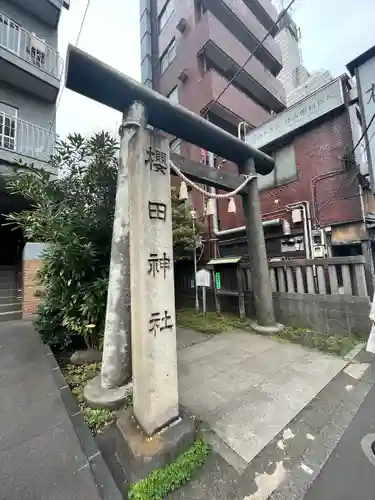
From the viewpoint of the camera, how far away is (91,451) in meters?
2.20

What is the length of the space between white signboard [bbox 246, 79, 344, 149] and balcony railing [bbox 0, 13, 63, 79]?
906 centimetres

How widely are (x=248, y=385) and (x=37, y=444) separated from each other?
8.55 feet

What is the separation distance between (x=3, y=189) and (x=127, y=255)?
894 centimetres

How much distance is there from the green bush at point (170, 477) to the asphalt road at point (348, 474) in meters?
0.89

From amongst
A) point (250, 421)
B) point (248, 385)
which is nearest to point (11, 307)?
point (248, 385)

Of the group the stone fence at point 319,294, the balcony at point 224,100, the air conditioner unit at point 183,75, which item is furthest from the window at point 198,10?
the stone fence at point 319,294

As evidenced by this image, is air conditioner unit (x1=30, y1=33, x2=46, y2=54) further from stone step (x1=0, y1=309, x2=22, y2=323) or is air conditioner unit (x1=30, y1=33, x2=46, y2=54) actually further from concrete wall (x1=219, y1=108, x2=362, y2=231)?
concrete wall (x1=219, y1=108, x2=362, y2=231)

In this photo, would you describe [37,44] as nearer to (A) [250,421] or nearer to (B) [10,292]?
(B) [10,292]

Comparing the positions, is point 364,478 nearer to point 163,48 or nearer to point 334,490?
point 334,490

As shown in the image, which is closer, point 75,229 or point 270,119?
point 75,229

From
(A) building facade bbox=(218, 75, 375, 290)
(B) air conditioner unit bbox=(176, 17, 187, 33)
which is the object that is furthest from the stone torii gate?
(B) air conditioner unit bbox=(176, 17, 187, 33)

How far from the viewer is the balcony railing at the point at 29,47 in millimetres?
8867

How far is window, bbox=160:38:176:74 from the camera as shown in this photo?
13.8 m

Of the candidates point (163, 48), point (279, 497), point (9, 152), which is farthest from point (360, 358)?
point (163, 48)
